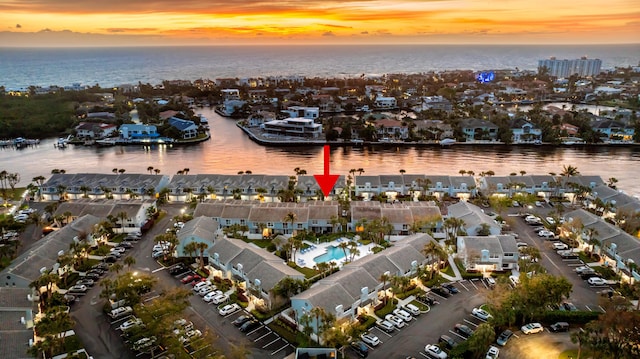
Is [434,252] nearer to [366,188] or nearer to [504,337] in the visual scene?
[504,337]

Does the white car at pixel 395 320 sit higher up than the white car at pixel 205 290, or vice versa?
the white car at pixel 395 320

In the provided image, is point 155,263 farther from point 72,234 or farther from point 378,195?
point 378,195

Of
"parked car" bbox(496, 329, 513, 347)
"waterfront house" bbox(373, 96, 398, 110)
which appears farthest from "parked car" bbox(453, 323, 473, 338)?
"waterfront house" bbox(373, 96, 398, 110)

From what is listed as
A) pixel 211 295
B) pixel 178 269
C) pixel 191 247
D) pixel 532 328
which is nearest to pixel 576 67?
pixel 532 328

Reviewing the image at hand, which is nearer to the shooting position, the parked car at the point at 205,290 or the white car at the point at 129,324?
the white car at the point at 129,324

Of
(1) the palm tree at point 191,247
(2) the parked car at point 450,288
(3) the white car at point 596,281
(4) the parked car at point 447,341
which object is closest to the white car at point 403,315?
(4) the parked car at point 447,341

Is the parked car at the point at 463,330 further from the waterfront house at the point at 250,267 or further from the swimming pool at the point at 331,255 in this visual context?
the swimming pool at the point at 331,255
